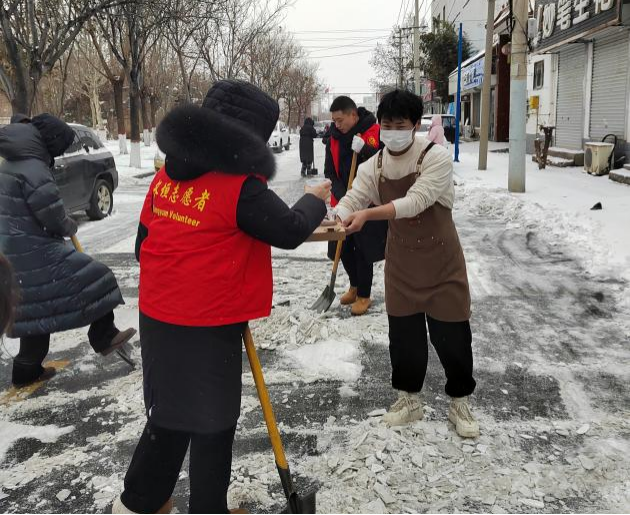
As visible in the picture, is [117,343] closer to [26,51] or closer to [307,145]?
[26,51]

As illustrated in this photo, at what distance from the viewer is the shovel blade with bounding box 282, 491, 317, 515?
2.36 meters

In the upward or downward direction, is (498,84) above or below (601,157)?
above

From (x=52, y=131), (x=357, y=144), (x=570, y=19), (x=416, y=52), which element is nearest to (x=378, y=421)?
(x=357, y=144)

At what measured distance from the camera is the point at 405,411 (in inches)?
132

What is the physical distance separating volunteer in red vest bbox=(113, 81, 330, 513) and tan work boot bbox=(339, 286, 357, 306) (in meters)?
3.34

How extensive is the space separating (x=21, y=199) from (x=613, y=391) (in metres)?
3.80

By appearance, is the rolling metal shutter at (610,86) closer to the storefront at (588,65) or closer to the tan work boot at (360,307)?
the storefront at (588,65)

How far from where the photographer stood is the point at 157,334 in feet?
7.34

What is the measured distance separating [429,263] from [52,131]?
2.52 metres

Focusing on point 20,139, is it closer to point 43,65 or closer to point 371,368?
point 371,368

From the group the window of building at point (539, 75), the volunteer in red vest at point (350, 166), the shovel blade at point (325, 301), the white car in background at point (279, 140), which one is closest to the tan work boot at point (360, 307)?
the volunteer in red vest at point (350, 166)

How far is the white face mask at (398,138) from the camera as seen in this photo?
3.11 metres

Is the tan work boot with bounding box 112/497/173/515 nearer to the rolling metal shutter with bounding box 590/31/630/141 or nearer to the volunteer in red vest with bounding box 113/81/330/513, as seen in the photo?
the volunteer in red vest with bounding box 113/81/330/513

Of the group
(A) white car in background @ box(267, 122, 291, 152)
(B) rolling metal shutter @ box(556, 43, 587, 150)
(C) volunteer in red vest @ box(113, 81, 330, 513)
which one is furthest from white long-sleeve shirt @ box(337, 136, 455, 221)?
(A) white car in background @ box(267, 122, 291, 152)
